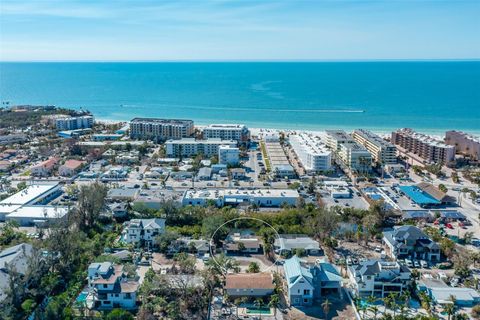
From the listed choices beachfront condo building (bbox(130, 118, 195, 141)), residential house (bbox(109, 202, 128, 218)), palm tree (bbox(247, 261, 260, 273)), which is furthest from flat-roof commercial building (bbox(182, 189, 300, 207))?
beachfront condo building (bbox(130, 118, 195, 141))

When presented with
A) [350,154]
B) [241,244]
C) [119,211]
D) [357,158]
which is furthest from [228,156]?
[241,244]

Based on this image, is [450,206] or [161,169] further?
[161,169]

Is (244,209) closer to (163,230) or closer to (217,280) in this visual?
(163,230)

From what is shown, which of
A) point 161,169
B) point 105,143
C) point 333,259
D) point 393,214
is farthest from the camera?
point 105,143

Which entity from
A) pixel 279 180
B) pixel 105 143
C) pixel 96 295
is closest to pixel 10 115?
pixel 105 143

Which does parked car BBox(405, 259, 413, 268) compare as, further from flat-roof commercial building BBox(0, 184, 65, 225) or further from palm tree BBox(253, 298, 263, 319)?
flat-roof commercial building BBox(0, 184, 65, 225)

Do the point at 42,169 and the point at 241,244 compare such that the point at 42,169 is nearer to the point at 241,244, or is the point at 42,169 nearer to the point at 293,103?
the point at 241,244
